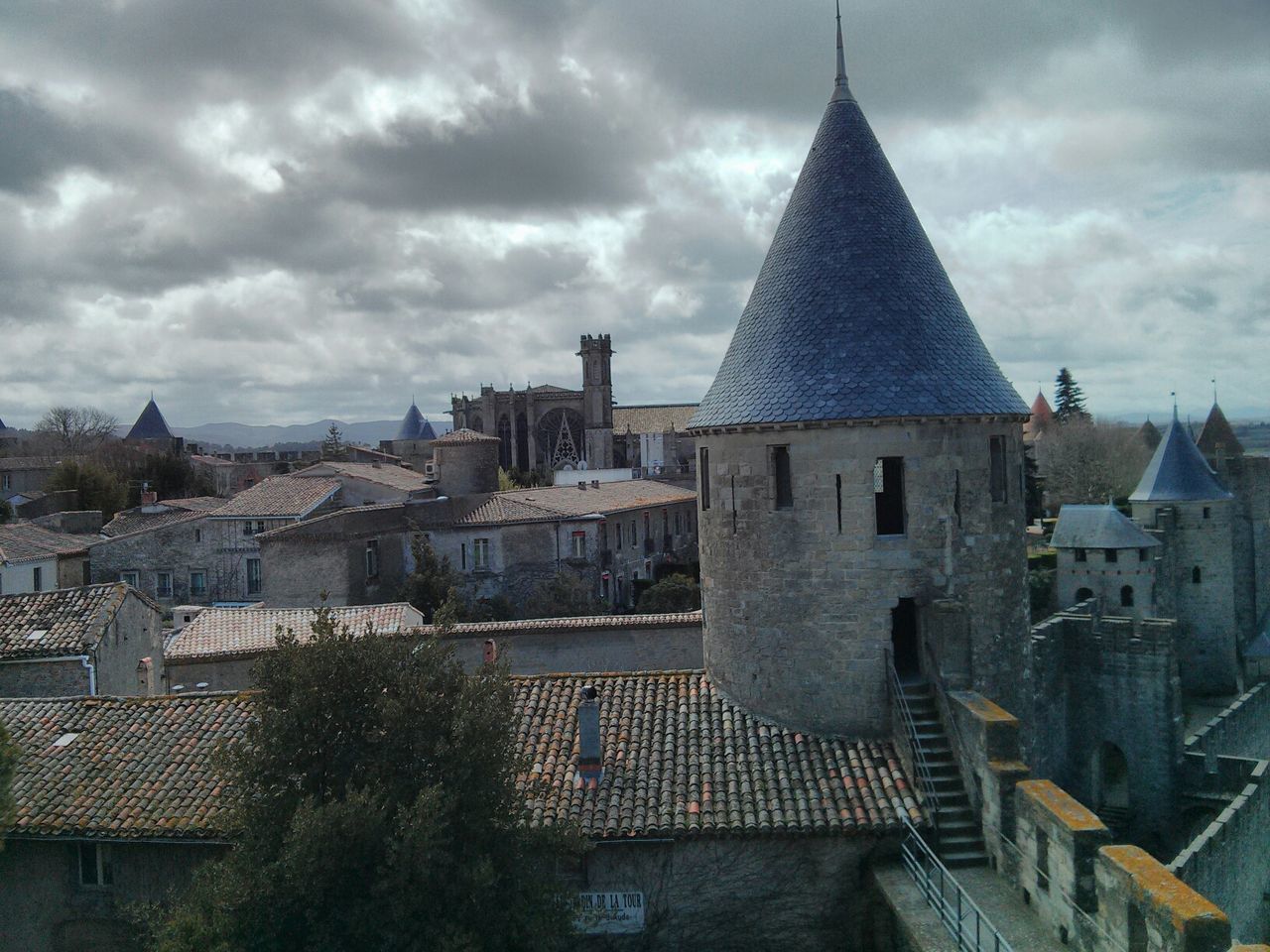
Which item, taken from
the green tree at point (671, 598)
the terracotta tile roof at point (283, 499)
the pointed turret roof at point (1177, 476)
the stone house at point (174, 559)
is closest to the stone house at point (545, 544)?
the green tree at point (671, 598)

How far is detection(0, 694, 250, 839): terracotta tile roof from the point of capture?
1159 centimetres

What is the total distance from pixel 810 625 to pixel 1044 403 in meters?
94.7

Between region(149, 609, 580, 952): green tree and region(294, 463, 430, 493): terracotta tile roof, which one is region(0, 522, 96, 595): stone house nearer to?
region(294, 463, 430, 493): terracotta tile roof

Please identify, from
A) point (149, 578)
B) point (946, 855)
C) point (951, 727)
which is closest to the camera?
point (946, 855)

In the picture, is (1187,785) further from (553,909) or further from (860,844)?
(553,909)

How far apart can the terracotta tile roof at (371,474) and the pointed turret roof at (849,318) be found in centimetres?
3625

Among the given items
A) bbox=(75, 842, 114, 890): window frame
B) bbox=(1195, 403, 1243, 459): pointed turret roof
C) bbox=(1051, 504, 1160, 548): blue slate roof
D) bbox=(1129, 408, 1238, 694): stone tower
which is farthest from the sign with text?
bbox=(1195, 403, 1243, 459): pointed turret roof

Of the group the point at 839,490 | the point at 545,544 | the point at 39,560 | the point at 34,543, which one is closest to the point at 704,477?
the point at 839,490

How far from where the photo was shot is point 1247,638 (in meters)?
37.3

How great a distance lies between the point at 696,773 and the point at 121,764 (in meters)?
7.94

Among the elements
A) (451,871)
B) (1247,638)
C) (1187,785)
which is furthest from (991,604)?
(1247,638)

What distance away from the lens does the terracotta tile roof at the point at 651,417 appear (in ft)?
313

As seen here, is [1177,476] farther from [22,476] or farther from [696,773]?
Result: [22,476]

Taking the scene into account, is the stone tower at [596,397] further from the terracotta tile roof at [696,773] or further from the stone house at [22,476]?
the terracotta tile roof at [696,773]
